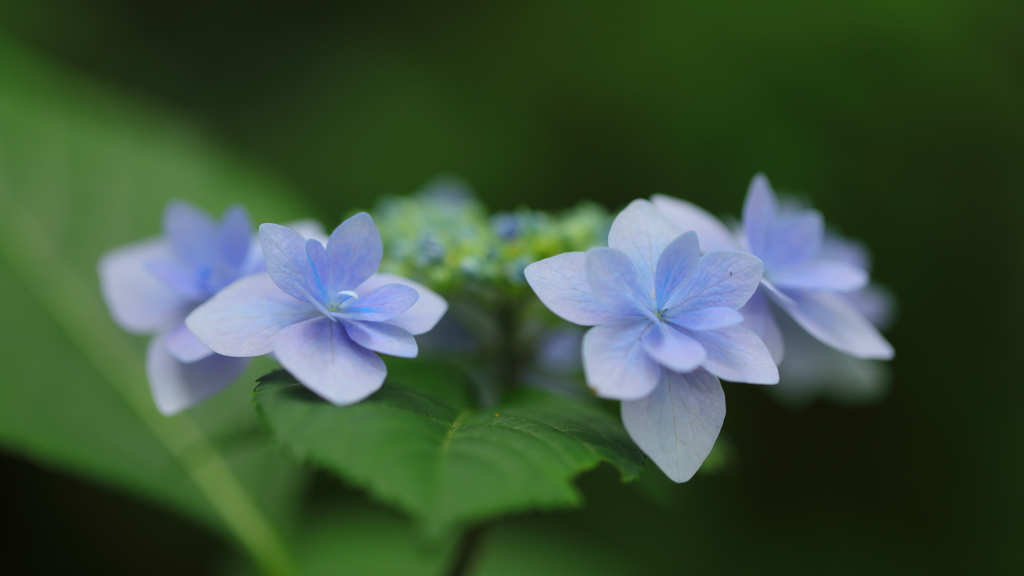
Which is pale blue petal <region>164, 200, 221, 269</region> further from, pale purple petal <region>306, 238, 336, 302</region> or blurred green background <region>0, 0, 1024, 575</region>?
blurred green background <region>0, 0, 1024, 575</region>

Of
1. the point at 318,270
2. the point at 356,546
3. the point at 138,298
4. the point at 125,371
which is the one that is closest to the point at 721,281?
the point at 318,270

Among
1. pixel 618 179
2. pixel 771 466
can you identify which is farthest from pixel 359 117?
pixel 771 466

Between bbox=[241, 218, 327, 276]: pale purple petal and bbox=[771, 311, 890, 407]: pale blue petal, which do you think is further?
bbox=[771, 311, 890, 407]: pale blue petal

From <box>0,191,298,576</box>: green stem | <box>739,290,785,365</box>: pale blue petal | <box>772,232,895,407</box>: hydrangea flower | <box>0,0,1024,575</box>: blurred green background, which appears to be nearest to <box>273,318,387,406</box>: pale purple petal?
<box>739,290,785,365</box>: pale blue petal

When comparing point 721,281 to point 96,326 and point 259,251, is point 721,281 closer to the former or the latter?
point 259,251

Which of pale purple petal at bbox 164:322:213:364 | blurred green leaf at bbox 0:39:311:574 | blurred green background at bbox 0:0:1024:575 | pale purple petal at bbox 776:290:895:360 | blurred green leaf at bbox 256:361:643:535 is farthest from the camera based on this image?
blurred green background at bbox 0:0:1024:575

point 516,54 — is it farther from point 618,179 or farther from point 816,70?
point 816,70
